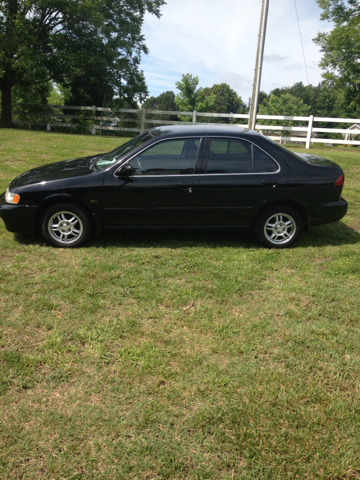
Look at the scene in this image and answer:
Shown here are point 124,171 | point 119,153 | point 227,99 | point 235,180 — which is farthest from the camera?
point 227,99

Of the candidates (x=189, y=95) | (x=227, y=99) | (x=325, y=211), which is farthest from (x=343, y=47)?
(x=227, y=99)

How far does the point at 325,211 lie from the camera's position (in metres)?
5.14

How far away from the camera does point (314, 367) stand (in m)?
2.90

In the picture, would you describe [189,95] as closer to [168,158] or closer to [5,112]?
[5,112]

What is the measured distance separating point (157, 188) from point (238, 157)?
3.81ft

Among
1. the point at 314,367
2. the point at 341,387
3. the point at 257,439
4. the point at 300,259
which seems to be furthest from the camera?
the point at 300,259

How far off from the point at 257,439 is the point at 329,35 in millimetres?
29351

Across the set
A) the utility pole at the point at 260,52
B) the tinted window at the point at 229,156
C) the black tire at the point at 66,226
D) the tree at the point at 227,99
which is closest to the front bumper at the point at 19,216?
the black tire at the point at 66,226

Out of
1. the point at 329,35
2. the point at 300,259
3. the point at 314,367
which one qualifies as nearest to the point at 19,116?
the point at 329,35

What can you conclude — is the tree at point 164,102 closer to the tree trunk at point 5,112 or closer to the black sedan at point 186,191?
the tree trunk at point 5,112

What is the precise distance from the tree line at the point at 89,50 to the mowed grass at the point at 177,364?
19530 millimetres

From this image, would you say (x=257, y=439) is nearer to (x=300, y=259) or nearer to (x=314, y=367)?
(x=314, y=367)

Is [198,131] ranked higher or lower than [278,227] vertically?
higher

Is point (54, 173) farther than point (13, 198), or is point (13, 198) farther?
point (54, 173)
